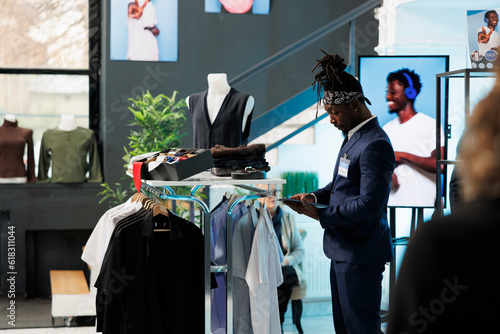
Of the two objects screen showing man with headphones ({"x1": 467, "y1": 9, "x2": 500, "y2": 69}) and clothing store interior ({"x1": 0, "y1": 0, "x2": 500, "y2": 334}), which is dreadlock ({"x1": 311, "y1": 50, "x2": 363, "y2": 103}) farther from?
screen showing man with headphones ({"x1": 467, "y1": 9, "x2": 500, "y2": 69})

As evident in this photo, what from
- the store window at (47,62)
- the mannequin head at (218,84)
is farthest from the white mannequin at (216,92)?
the store window at (47,62)

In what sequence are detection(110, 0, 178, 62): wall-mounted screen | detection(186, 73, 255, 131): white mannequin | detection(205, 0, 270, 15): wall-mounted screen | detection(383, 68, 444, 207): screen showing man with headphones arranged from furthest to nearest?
1. detection(205, 0, 270, 15): wall-mounted screen
2. detection(110, 0, 178, 62): wall-mounted screen
3. detection(383, 68, 444, 207): screen showing man with headphones
4. detection(186, 73, 255, 131): white mannequin

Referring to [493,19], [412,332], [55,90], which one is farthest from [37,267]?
[412,332]

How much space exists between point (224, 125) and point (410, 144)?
58.8 inches

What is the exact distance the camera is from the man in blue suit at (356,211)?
261 cm

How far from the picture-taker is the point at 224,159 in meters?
2.82

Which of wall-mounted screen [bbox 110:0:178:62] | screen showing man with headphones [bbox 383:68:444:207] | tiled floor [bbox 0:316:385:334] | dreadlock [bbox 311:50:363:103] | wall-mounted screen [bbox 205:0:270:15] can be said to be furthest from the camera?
wall-mounted screen [bbox 205:0:270:15]

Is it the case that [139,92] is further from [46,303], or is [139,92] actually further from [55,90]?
[46,303]

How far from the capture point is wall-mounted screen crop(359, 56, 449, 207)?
15.0 ft

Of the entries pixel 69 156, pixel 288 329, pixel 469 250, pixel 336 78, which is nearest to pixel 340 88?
pixel 336 78

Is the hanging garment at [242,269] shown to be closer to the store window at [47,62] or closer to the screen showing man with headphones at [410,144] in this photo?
the screen showing man with headphones at [410,144]

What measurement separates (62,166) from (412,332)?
221 inches

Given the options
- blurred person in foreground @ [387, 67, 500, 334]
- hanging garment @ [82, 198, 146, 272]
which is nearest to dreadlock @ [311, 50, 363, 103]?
hanging garment @ [82, 198, 146, 272]

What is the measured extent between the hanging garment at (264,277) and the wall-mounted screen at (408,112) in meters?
1.95
